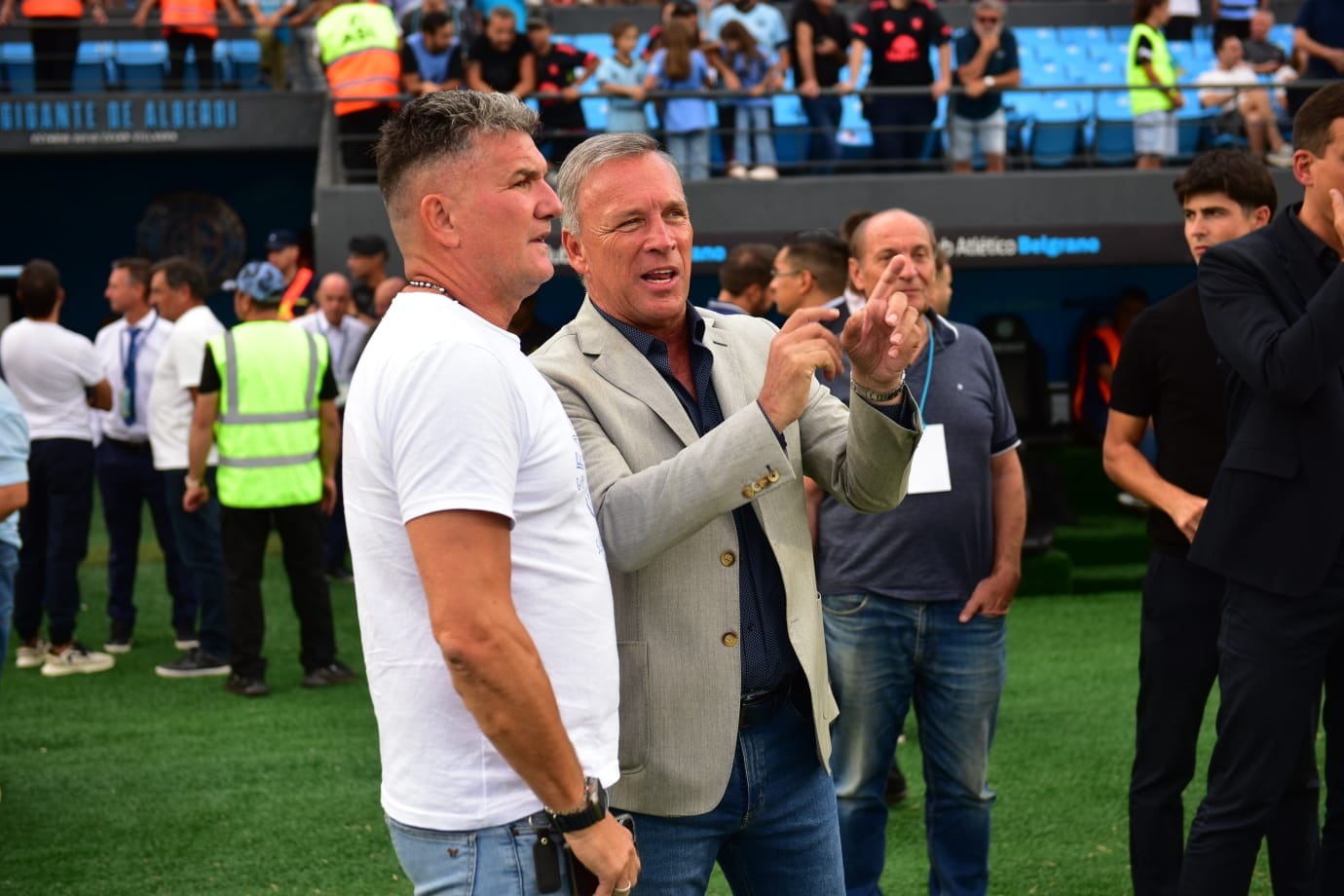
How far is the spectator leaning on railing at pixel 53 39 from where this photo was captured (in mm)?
14180

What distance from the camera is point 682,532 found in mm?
2363

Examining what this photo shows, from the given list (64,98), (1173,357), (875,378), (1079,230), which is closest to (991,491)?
(1173,357)

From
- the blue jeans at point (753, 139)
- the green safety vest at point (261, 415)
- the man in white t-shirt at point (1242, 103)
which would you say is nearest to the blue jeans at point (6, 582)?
the green safety vest at point (261, 415)

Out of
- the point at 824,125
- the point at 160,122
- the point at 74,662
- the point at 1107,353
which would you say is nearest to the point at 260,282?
the point at 74,662

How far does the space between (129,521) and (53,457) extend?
0.65 m

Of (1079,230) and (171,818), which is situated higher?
(1079,230)

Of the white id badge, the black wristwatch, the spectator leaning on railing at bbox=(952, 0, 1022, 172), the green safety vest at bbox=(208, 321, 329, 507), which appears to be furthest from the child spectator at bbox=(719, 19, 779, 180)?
the black wristwatch

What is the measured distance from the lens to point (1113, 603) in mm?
9219

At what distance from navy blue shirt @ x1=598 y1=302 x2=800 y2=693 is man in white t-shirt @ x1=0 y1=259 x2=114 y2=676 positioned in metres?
5.69

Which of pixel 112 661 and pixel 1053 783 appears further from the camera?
pixel 112 661

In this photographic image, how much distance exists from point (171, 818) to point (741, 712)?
3498 millimetres

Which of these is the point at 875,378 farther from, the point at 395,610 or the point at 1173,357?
the point at 1173,357

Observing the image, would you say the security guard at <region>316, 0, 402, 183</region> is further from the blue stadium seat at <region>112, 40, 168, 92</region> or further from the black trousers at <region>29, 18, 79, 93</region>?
the black trousers at <region>29, 18, 79, 93</region>

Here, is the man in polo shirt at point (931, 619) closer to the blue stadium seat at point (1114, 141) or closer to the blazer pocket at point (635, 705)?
the blazer pocket at point (635, 705)
